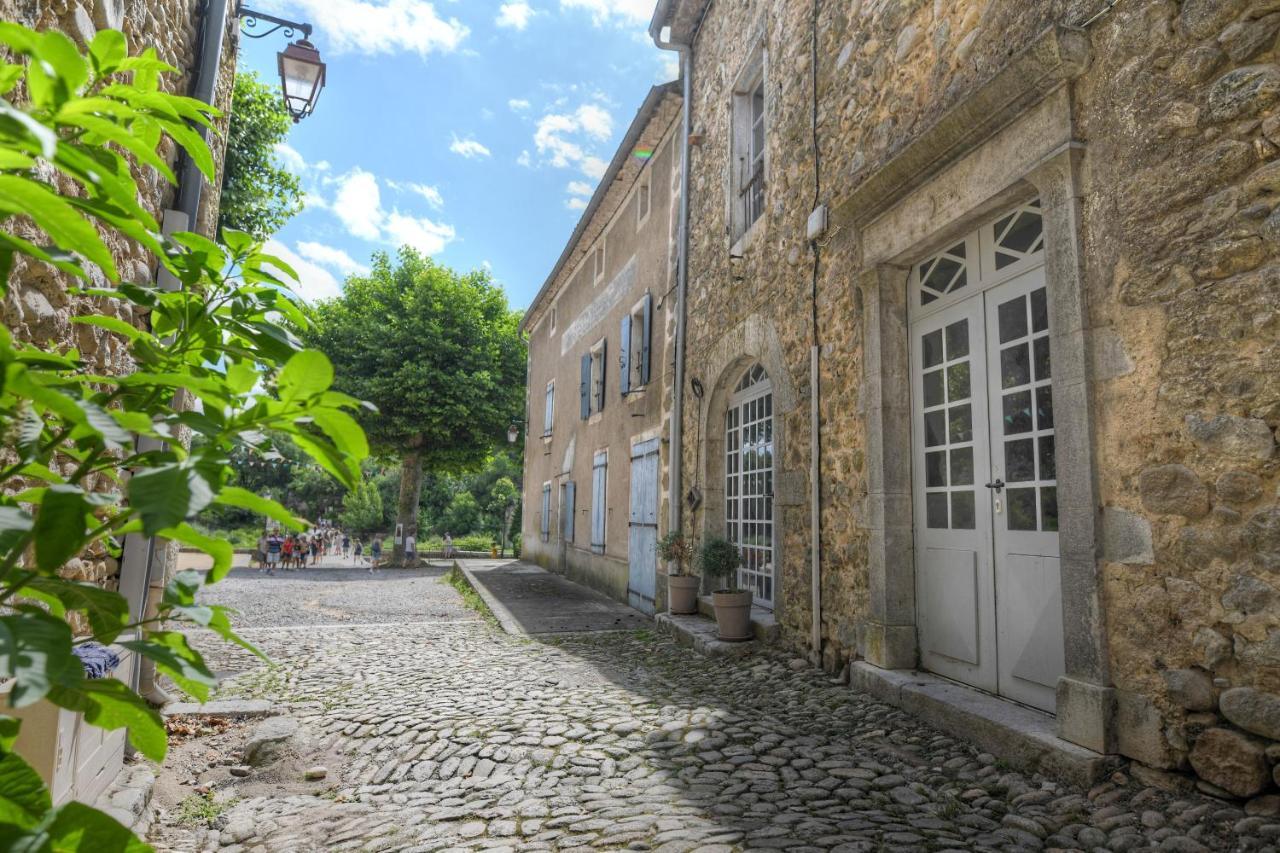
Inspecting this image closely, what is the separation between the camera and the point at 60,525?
666 millimetres

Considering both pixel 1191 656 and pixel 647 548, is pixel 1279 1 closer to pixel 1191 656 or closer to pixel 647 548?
pixel 1191 656

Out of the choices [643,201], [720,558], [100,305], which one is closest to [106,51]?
[100,305]

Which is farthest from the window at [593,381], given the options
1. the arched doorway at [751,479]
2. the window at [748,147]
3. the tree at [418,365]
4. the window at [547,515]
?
the tree at [418,365]

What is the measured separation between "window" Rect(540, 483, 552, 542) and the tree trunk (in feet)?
15.5

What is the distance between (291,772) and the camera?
353 cm

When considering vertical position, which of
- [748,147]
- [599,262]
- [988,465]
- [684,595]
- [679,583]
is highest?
Answer: [599,262]

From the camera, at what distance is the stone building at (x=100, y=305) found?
7.04ft

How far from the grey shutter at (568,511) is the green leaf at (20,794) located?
1249cm

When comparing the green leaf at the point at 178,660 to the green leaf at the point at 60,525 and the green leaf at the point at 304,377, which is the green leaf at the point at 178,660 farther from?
the green leaf at the point at 304,377

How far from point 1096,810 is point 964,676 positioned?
1431 millimetres

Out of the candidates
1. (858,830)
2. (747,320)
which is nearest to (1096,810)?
(858,830)

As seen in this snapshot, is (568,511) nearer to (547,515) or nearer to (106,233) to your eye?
(547,515)

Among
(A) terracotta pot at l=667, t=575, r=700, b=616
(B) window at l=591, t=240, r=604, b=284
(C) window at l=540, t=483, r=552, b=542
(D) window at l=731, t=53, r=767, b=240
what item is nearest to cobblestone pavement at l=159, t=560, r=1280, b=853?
(A) terracotta pot at l=667, t=575, r=700, b=616

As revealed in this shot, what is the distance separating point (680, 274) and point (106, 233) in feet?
19.7
